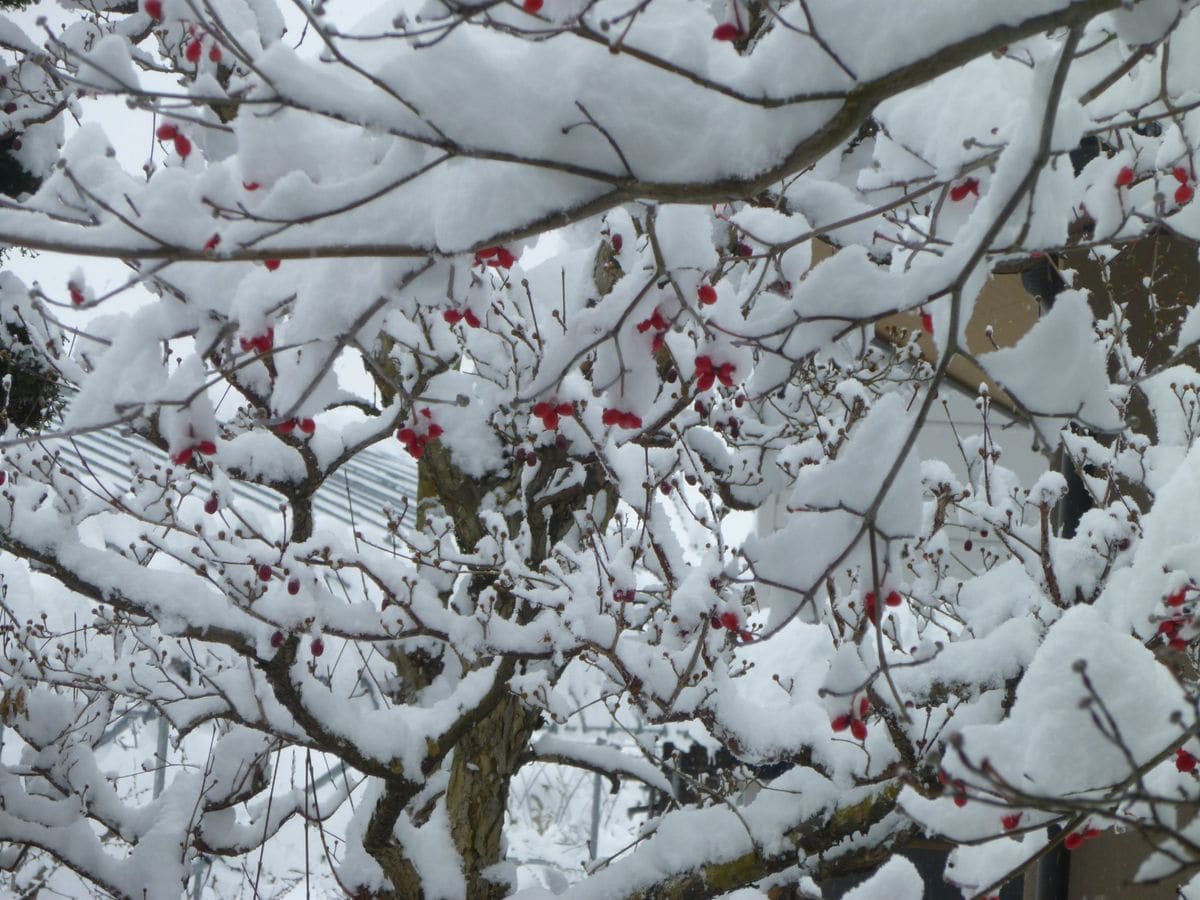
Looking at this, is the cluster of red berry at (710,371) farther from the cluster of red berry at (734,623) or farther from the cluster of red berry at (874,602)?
the cluster of red berry at (734,623)

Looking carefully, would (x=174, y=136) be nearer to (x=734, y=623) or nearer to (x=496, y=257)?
(x=496, y=257)

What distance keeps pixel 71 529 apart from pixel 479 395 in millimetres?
1902

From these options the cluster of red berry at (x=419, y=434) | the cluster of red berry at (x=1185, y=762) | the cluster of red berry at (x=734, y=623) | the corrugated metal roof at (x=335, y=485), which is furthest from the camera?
the corrugated metal roof at (x=335, y=485)

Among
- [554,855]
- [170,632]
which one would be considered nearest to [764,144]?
[170,632]

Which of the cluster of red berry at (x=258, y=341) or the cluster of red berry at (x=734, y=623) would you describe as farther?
the cluster of red berry at (x=734, y=623)

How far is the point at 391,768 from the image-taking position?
370 cm

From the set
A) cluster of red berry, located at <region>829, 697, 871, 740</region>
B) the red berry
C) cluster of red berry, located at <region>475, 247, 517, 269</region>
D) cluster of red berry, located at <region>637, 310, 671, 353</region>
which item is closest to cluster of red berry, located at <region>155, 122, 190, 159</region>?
cluster of red berry, located at <region>475, 247, 517, 269</region>

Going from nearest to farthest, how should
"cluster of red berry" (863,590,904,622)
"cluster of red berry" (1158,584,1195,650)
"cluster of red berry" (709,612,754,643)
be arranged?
"cluster of red berry" (863,590,904,622), "cluster of red berry" (1158,584,1195,650), "cluster of red berry" (709,612,754,643)

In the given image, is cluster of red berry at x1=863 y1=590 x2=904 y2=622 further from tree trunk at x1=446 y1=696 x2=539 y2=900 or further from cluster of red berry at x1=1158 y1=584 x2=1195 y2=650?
tree trunk at x1=446 y1=696 x2=539 y2=900

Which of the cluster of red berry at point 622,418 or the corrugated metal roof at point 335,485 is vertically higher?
the corrugated metal roof at point 335,485

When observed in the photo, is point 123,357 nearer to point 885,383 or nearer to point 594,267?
point 594,267

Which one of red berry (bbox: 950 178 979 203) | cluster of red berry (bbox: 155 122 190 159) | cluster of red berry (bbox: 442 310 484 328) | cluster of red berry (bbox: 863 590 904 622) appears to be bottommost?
cluster of red berry (bbox: 863 590 904 622)

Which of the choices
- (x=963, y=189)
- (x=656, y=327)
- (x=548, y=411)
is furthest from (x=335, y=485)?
(x=963, y=189)

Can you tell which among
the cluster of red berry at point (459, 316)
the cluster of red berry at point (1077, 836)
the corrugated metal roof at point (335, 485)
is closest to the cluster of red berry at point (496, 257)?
the cluster of red berry at point (459, 316)
